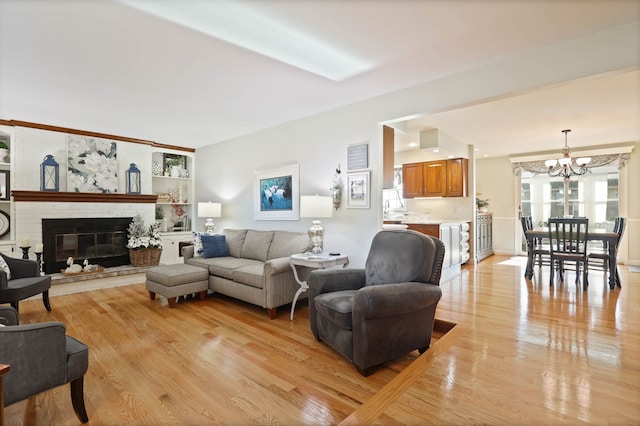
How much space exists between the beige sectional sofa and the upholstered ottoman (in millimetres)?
133

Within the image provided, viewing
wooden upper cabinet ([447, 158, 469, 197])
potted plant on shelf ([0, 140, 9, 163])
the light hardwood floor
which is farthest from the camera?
wooden upper cabinet ([447, 158, 469, 197])

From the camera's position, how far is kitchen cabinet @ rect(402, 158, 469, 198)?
613cm

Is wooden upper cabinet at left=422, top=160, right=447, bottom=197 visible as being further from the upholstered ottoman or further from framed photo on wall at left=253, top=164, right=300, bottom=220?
the upholstered ottoman

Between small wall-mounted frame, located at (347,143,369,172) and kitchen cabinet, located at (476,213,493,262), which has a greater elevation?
small wall-mounted frame, located at (347,143,369,172)

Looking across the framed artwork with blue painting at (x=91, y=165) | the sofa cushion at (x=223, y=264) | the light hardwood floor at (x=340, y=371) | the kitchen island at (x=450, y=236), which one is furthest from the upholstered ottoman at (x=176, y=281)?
the kitchen island at (x=450, y=236)

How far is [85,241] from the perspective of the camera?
199 inches

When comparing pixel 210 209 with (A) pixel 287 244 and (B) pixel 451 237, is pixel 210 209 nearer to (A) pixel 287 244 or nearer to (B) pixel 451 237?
(A) pixel 287 244

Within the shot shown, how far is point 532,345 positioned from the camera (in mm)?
2514

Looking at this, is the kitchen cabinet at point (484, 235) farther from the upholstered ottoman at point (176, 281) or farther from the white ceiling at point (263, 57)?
the upholstered ottoman at point (176, 281)

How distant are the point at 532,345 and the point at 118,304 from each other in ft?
14.6

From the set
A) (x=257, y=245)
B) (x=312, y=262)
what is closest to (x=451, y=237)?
(x=312, y=262)

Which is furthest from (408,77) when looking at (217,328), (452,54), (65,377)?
(65,377)

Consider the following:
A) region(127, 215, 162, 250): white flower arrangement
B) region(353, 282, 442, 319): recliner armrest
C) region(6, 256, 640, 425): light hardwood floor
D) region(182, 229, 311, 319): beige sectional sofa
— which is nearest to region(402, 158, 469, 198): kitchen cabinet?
region(6, 256, 640, 425): light hardwood floor

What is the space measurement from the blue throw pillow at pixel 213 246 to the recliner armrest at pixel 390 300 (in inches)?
116
